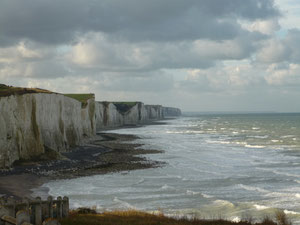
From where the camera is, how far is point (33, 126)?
3841cm

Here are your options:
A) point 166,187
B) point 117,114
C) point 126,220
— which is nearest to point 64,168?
point 166,187

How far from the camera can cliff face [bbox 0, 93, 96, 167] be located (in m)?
33.5

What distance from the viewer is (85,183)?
26750 mm

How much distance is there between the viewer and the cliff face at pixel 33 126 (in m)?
33.5

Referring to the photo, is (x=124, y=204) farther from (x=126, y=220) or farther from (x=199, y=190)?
(x=126, y=220)

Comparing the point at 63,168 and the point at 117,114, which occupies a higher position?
the point at 117,114

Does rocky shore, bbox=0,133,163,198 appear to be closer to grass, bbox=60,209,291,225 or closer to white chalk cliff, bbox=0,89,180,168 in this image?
white chalk cliff, bbox=0,89,180,168

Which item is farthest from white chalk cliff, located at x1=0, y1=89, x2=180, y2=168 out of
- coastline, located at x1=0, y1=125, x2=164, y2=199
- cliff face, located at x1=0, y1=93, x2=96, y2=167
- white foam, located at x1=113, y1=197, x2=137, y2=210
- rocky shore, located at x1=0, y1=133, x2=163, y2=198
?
white foam, located at x1=113, y1=197, x2=137, y2=210

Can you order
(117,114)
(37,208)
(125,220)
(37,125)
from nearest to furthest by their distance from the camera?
(37,208) → (125,220) → (37,125) → (117,114)

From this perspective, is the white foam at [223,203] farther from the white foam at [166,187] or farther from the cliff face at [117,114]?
the cliff face at [117,114]

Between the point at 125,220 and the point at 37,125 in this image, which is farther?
the point at 37,125

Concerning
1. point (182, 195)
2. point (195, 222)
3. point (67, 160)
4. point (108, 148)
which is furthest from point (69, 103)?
point (195, 222)

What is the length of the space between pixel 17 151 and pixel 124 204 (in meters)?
17.2

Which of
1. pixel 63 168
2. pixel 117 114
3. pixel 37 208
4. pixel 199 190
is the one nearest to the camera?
pixel 37 208
